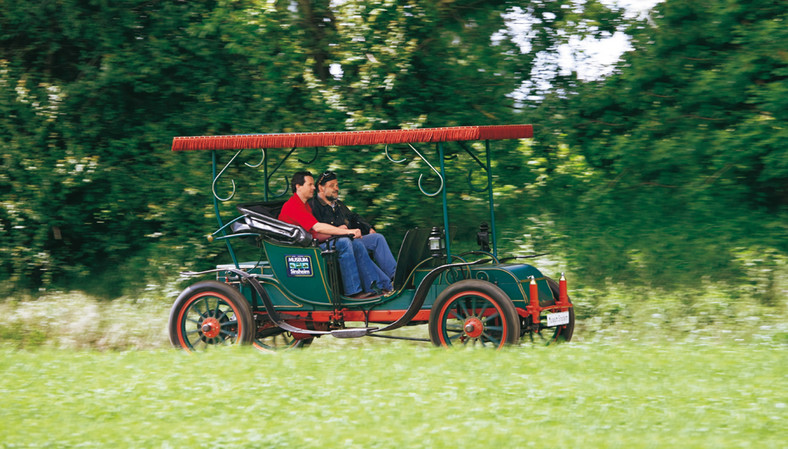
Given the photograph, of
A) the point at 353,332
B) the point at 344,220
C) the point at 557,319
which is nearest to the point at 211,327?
the point at 353,332

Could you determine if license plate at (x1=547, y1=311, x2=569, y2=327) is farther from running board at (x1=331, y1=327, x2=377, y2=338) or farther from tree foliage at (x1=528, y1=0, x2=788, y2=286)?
tree foliage at (x1=528, y1=0, x2=788, y2=286)

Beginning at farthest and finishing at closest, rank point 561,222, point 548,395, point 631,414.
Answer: point 561,222
point 548,395
point 631,414

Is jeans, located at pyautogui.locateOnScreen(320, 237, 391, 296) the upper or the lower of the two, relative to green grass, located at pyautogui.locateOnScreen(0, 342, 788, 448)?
upper

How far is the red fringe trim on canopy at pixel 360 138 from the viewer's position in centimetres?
871

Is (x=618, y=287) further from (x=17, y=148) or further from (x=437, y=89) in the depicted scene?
(x=17, y=148)

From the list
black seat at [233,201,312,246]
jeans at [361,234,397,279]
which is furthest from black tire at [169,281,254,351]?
jeans at [361,234,397,279]

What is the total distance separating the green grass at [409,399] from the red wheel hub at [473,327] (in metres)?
0.38

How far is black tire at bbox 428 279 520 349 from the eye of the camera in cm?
834

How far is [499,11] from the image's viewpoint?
13.5 metres

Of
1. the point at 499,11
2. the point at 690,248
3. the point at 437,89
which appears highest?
the point at 499,11

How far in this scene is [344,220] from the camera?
9.90 metres

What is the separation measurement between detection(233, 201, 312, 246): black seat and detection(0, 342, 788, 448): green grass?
1.11 metres

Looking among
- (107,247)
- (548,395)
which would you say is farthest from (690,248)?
(107,247)

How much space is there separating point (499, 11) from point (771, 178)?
4297 mm
